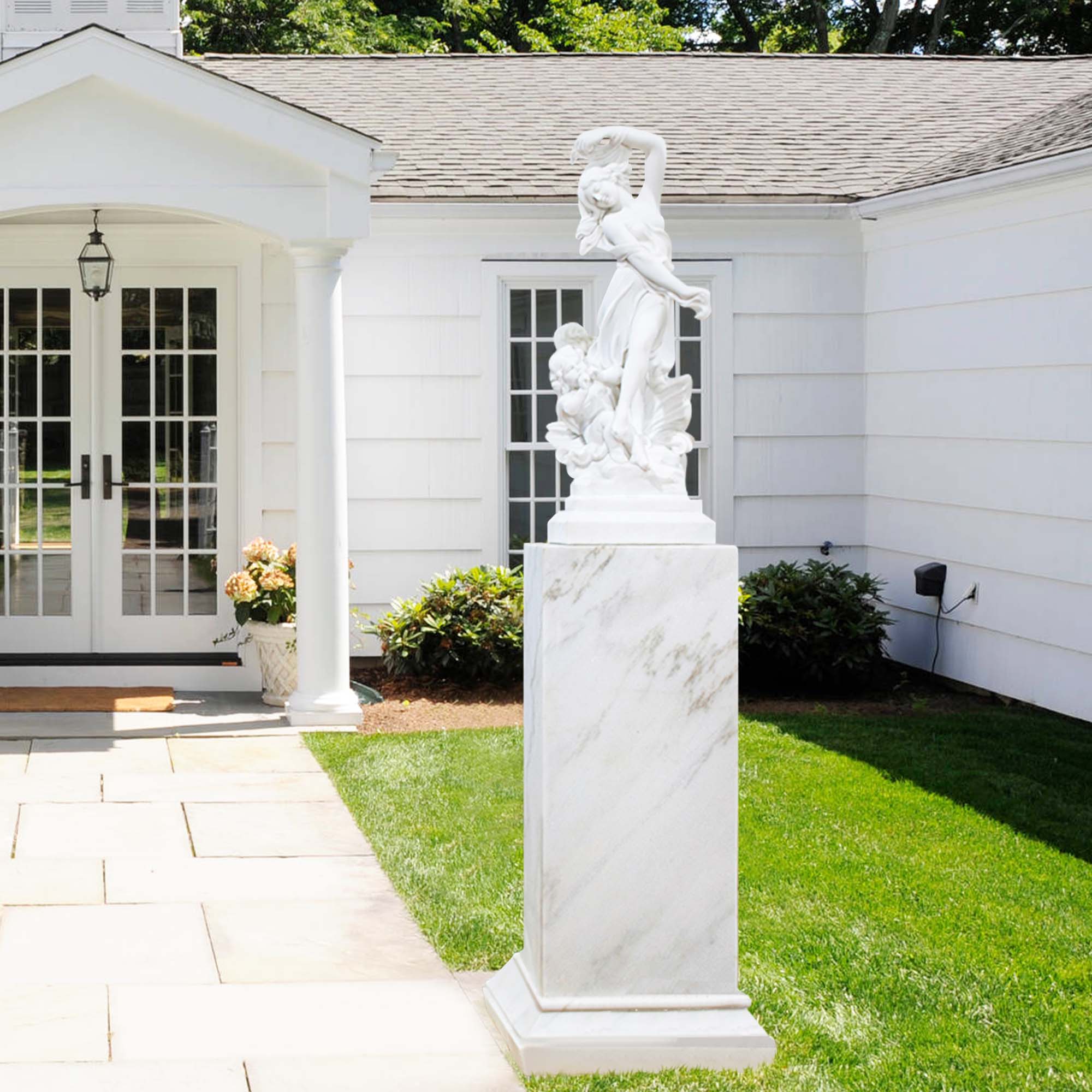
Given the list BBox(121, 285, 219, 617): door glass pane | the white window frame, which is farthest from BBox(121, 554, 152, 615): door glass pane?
the white window frame

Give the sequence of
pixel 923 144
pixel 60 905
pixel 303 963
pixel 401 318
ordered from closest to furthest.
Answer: pixel 303 963 → pixel 60 905 → pixel 401 318 → pixel 923 144

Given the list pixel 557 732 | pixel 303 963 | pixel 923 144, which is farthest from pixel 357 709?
pixel 923 144

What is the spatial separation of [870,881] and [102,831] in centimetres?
309

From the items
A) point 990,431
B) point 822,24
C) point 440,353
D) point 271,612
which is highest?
point 822,24

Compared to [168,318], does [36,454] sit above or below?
below

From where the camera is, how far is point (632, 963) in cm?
440

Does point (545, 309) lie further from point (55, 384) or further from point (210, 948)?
point (210, 948)

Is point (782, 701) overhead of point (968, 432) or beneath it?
beneath

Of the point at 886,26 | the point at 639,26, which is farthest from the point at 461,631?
the point at 886,26

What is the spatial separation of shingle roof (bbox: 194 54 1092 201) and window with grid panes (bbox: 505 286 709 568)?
70 cm

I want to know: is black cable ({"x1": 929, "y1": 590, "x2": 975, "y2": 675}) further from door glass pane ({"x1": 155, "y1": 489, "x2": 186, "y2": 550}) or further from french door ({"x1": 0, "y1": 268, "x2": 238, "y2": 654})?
door glass pane ({"x1": 155, "y1": 489, "x2": 186, "y2": 550})

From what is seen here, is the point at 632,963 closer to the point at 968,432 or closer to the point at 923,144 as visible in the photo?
the point at 968,432

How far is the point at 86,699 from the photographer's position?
32.4 feet

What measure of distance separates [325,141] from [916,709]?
15.4 feet
